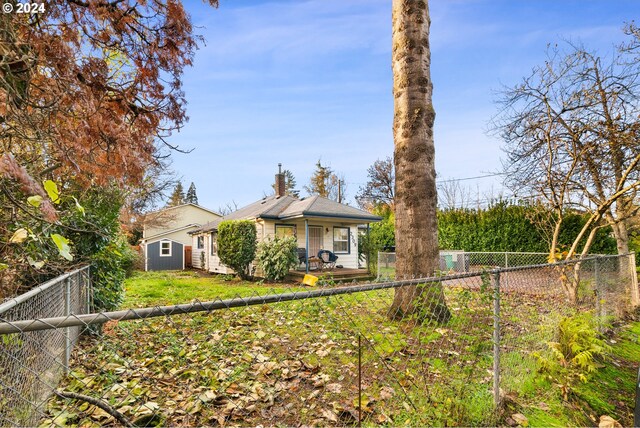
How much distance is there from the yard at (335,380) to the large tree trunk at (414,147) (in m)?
1.00

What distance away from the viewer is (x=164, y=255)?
25.5m

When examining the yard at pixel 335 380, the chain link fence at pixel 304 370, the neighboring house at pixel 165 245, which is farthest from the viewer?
the neighboring house at pixel 165 245

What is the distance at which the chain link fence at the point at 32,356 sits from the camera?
2.00m

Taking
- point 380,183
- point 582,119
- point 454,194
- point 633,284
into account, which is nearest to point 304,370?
point 582,119

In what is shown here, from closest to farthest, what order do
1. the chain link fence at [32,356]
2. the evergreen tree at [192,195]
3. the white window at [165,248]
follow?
the chain link fence at [32,356], the white window at [165,248], the evergreen tree at [192,195]

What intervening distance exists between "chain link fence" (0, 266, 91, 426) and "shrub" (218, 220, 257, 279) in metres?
11.0

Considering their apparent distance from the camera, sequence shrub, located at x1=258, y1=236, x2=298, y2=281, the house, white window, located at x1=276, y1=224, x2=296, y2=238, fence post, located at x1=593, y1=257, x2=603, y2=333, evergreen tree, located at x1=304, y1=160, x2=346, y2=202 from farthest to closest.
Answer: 1. evergreen tree, located at x1=304, y1=160, x2=346, y2=202
2. white window, located at x1=276, y1=224, x2=296, y2=238
3. the house
4. shrub, located at x1=258, y1=236, x2=298, y2=281
5. fence post, located at x1=593, y1=257, x2=603, y2=333

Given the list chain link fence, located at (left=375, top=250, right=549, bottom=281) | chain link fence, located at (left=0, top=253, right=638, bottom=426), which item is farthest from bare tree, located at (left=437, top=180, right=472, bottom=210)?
chain link fence, located at (left=0, top=253, right=638, bottom=426)

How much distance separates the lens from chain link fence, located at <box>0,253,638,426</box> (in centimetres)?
237

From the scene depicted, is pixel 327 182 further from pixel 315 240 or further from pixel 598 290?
pixel 598 290

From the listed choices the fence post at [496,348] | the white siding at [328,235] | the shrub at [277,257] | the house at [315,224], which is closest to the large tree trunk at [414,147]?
the fence post at [496,348]

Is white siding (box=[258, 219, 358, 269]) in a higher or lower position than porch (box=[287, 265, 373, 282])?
higher

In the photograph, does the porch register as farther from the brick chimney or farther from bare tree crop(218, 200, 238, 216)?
bare tree crop(218, 200, 238, 216)

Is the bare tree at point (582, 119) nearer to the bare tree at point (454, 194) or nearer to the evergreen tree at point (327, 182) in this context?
the bare tree at point (454, 194)
